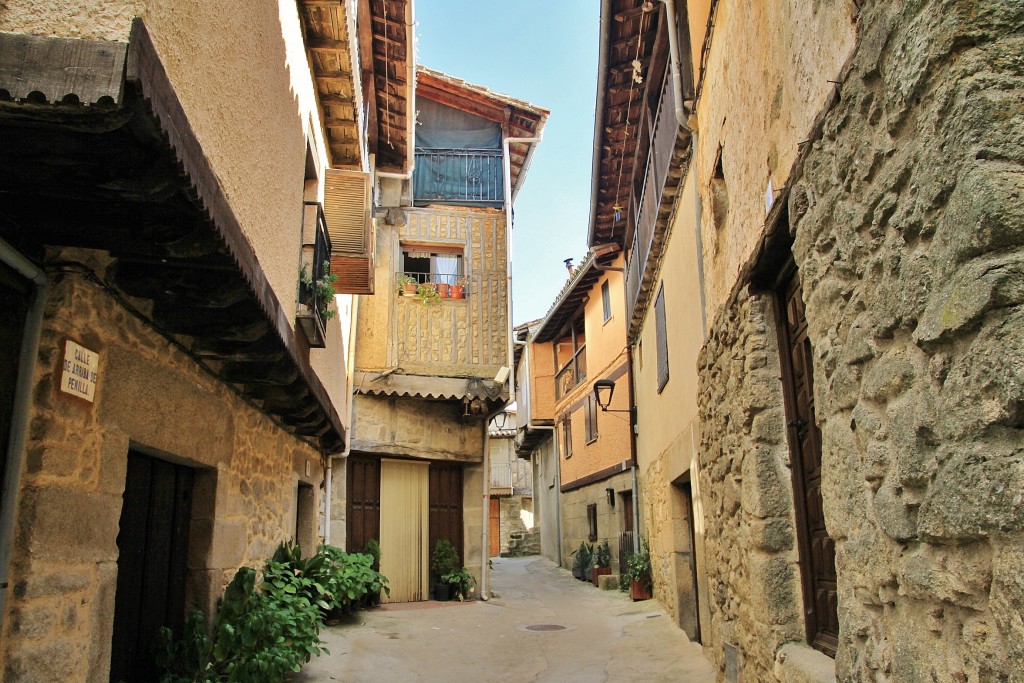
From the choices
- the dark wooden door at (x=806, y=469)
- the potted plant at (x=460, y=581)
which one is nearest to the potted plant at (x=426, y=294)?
the potted plant at (x=460, y=581)

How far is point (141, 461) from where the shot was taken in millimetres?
4344

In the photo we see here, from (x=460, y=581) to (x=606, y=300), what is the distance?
21.8 feet

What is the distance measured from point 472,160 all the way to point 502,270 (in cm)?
217

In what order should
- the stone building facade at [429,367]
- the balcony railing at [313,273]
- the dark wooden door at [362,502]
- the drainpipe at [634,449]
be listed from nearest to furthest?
the balcony railing at [313,273] → the dark wooden door at [362,502] → the stone building facade at [429,367] → the drainpipe at [634,449]

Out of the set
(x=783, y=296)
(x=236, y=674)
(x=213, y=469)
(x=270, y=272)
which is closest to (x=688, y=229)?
(x=783, y=296)

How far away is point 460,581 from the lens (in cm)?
1152

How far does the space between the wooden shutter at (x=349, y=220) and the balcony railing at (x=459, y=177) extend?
515 centimetres

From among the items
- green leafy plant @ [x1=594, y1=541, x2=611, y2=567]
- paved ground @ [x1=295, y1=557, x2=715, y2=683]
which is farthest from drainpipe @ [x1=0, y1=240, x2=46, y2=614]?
green leafy plant @ [x1=594, y1=541, x2=611, y2=567]

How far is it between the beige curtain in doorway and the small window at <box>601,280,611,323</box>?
5.54 metres

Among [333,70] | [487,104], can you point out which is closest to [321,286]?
[333,70]

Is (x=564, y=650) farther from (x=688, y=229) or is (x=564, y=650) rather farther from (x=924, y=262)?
(x=924, y=262)

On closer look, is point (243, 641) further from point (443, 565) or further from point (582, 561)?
point (582, 561)

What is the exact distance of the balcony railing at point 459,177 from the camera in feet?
42.5

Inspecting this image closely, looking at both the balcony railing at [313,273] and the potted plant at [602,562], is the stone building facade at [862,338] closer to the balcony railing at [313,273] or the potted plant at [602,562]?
the balcony railing at [313,273]
